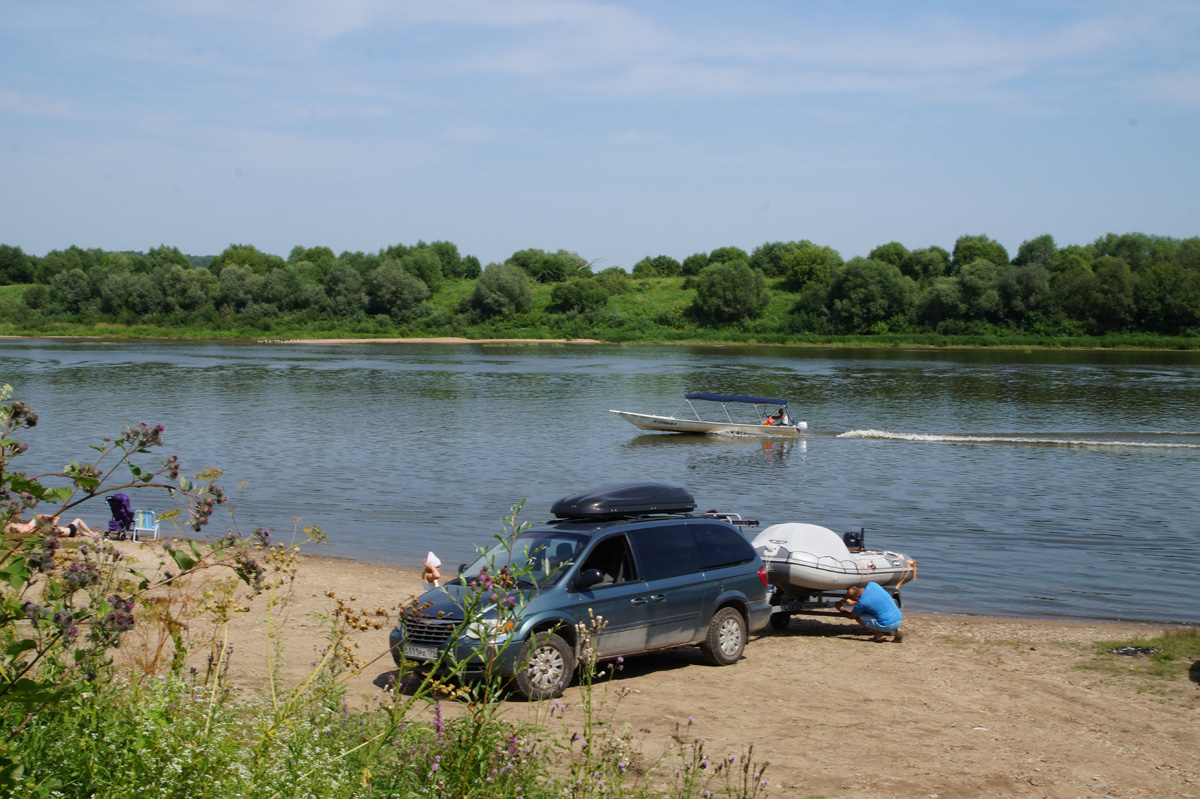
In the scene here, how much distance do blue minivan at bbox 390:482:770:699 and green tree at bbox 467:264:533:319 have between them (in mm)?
120455

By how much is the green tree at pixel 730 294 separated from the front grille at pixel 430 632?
116206 mm

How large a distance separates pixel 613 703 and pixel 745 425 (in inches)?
Result: 1382

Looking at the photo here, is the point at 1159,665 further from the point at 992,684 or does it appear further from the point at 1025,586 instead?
the point at 1025,586

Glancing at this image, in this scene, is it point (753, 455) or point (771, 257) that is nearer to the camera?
point (753, 455)

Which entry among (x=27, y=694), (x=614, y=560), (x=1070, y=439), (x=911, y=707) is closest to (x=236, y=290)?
(x=1070, y=439)

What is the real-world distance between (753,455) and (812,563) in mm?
25809

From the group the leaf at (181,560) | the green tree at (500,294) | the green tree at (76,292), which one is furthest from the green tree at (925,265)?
the leaf at (181,560)

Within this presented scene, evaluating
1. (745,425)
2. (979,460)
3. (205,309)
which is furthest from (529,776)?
(205,309)

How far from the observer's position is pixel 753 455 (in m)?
39.2

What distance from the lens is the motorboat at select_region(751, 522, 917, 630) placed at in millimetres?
13578

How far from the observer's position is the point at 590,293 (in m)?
131

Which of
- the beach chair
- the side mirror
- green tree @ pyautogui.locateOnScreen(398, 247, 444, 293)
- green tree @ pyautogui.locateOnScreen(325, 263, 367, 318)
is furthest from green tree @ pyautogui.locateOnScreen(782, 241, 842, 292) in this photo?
the side mirror

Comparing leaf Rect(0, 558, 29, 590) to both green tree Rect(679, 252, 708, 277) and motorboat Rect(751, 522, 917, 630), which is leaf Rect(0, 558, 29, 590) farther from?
green tree Rect(679, 252, 708, 277)

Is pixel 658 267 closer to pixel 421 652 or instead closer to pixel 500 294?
pixel 500 294
